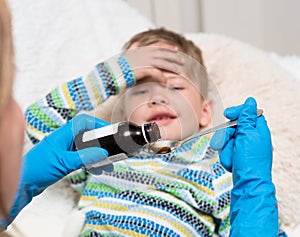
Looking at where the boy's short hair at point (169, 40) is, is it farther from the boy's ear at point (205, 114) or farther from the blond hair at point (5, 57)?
the blond hair at point (5, 57)

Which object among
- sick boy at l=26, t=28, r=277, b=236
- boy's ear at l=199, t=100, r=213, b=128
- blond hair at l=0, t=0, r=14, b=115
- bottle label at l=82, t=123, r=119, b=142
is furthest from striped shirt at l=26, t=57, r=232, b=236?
blond hair at l=0, t=0, r=14, b=115

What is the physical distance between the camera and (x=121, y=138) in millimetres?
1041

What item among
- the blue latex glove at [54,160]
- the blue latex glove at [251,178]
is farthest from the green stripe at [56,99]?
the blue latex glove at [251,178]

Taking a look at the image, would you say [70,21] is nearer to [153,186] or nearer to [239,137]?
[153,186]

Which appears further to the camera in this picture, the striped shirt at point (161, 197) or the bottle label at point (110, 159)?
the striped shirt at point (161, 197)

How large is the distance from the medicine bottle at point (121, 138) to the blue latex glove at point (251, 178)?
5.7 inches

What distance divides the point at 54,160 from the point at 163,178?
0.28 meters

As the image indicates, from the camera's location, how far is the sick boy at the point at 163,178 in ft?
4.14

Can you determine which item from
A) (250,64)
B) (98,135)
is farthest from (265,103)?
(98,135)

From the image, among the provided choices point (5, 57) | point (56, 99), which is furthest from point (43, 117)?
point (5, 57)

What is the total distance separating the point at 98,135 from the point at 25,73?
24.0 inches

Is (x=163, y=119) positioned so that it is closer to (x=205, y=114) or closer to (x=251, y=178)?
(x=205, y=114)

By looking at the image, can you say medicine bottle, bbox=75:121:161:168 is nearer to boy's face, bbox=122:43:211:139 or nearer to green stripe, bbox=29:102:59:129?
boy's face, bbox=122:43:211:139

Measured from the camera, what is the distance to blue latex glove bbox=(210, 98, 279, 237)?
1042mm
